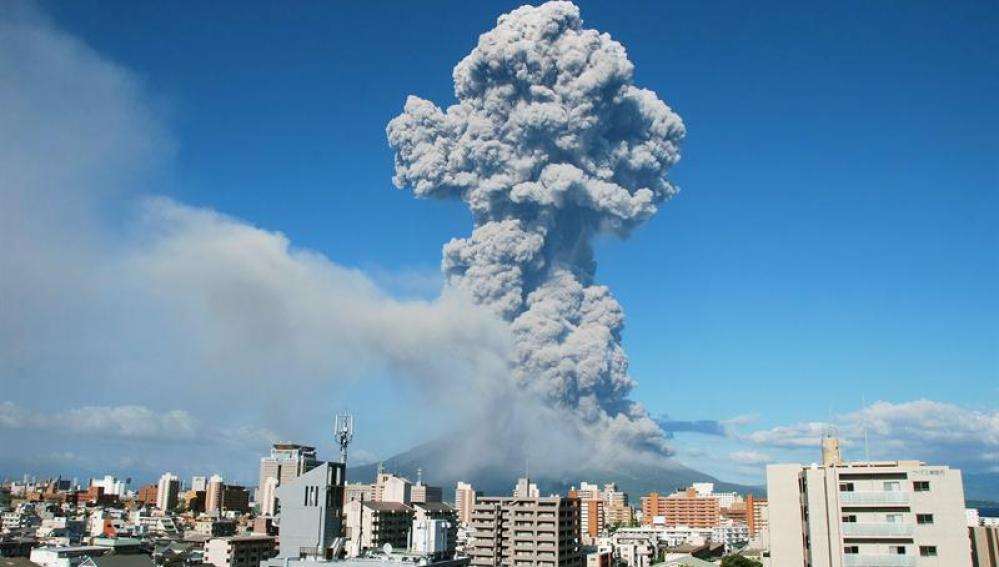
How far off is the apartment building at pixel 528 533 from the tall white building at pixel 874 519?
27.8 m

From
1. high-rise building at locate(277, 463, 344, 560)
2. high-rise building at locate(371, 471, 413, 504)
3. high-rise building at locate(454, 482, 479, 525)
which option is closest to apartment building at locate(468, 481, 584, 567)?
high-rise building at locate(277, 463, 344, 560)

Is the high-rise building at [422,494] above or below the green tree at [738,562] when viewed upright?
above

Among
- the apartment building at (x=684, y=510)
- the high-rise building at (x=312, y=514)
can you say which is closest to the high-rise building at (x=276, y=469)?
the apartment building at (x=684, y=510)

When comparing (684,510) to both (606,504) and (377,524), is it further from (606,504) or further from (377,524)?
(377,524)

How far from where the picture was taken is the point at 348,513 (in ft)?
223

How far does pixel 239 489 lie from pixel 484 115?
73960 millimetres

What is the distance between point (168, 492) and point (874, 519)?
131 m

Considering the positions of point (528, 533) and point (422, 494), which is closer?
point (528, 533)

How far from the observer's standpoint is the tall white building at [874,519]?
23406 millimetres

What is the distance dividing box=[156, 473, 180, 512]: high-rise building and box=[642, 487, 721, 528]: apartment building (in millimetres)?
76173

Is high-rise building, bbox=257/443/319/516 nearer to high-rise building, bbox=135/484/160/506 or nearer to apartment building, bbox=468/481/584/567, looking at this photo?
high-rise building, bbox=135/484/160/506

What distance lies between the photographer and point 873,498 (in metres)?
24.2

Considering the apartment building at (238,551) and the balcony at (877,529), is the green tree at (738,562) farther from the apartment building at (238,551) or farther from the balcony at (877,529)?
the apartment building at (238,551)

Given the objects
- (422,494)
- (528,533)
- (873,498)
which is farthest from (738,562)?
(422,494)
